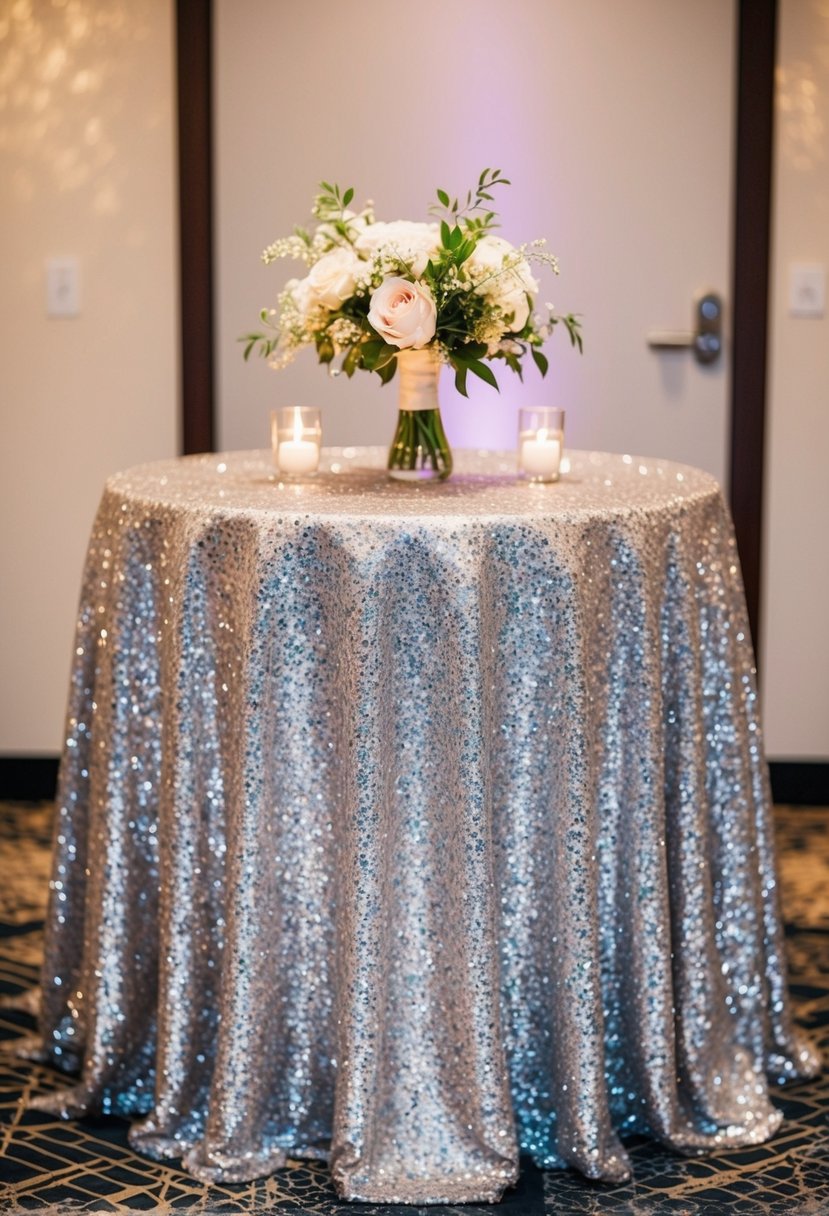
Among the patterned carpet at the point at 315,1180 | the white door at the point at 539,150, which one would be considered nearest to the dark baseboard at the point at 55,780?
the white door at the point at 539,150

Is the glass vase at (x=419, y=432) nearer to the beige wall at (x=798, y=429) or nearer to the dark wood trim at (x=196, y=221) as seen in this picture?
the dark wood trim at (x=196, y=221)

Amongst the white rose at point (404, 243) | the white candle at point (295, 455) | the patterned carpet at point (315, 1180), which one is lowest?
the patterned carpet at point (315, 1180)

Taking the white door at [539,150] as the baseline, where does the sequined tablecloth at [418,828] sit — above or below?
below

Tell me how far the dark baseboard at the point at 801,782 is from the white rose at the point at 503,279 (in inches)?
75.4

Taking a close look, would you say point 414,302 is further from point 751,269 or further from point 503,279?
point 751,269

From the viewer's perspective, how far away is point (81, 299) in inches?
141

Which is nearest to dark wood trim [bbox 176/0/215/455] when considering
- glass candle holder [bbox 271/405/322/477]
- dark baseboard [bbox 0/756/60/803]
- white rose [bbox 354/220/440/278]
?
dark baseboard [bbox 0/756/60/803]

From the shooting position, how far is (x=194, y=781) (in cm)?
205

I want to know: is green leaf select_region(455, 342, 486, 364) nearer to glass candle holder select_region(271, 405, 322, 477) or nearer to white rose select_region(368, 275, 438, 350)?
white rose select_region(368, 275, 438, 350)

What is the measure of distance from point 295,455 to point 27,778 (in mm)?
1763

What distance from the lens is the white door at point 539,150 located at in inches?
136

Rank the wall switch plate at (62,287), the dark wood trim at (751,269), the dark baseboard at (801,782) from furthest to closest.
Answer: the dark baseboard at (801,782) < the wall switch plate at (62,287) < the dark wood trim at (751,269)

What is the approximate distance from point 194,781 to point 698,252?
203cm

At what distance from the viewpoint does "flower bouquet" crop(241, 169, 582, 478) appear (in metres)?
2.03
